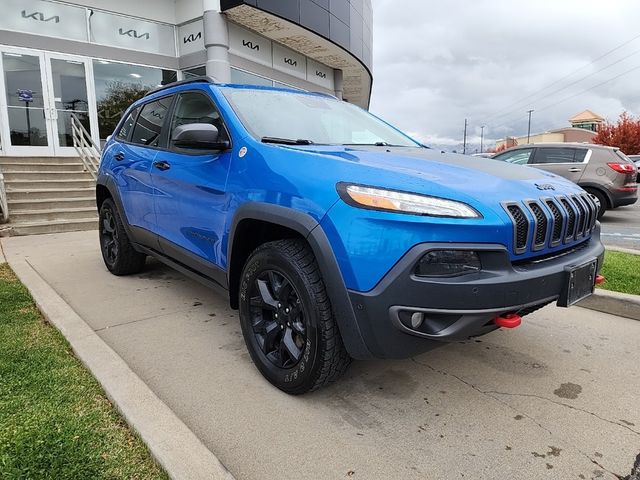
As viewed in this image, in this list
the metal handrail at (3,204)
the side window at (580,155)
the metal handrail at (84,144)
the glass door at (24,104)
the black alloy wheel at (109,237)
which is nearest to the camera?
the black alloy wheel at (109,237)

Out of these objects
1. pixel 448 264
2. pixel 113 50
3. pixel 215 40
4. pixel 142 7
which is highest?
pixel 142 7

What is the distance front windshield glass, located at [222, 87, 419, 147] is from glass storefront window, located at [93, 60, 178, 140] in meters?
9.99

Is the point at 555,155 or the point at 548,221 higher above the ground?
the point at 555,155

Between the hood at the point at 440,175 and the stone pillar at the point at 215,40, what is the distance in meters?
10.3

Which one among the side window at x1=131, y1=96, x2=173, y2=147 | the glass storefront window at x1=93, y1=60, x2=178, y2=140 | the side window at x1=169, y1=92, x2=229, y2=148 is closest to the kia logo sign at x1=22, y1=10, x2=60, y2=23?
the glass storefront window at x1=93, y1=60, x2=178, y2=140

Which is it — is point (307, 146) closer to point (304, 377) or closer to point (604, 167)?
point (304, 377)

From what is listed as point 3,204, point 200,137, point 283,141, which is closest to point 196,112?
point 200,137

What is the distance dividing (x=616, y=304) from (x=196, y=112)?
3.76 meters

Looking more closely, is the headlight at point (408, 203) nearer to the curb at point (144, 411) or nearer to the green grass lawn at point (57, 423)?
the curb at point (144, 411)

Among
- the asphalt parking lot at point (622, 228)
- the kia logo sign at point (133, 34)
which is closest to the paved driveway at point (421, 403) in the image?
the asphalt parking lot at point (622, 228)

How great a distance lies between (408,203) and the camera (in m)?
2.00

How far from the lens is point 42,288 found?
13.5 ft

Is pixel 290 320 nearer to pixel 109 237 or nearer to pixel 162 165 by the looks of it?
pixel 162 165

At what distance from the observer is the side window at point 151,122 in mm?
3908
